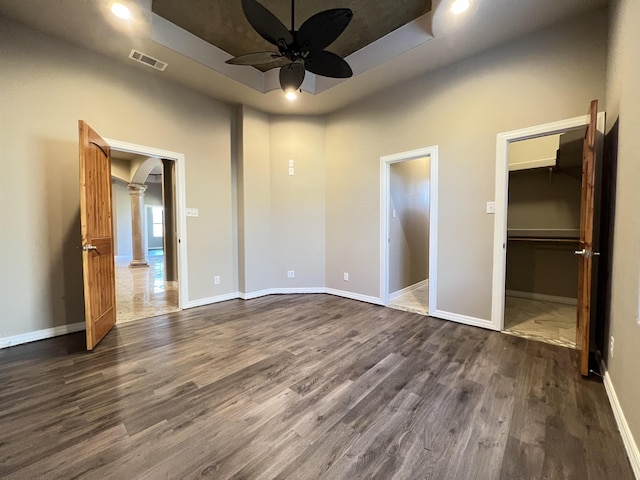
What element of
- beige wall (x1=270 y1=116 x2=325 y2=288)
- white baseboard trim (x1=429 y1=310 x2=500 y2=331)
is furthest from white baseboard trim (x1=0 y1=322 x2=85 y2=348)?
white baseboard trim (x1=429 y1=310 x2=500 y2=331)

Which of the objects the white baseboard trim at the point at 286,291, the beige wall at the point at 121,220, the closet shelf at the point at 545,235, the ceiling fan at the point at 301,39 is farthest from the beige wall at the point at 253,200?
the beige wall at the point at 121,220

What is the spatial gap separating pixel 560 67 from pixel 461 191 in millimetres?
1349

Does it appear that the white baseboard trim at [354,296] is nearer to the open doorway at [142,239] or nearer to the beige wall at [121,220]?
the open doorway at [142,239]

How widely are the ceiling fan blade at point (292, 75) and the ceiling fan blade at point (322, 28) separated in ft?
0.83

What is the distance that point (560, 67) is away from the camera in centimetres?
249

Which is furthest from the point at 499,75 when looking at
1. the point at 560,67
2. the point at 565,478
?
the point at 565,478

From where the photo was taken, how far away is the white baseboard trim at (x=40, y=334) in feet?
8.38

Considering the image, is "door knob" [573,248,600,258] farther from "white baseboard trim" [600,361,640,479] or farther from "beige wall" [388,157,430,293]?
"beige wall" [388,157,430,293]

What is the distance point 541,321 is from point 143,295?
574 cm

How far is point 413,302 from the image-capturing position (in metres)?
3.97

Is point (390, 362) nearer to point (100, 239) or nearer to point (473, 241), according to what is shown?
point (473, 241)

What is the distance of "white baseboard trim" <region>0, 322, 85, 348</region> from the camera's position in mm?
2555

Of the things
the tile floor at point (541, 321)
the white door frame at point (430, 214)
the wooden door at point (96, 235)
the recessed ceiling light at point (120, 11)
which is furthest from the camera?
the white door frame at point (430, 214)

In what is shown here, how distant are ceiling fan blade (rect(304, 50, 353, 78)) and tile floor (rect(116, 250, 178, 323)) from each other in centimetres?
344
